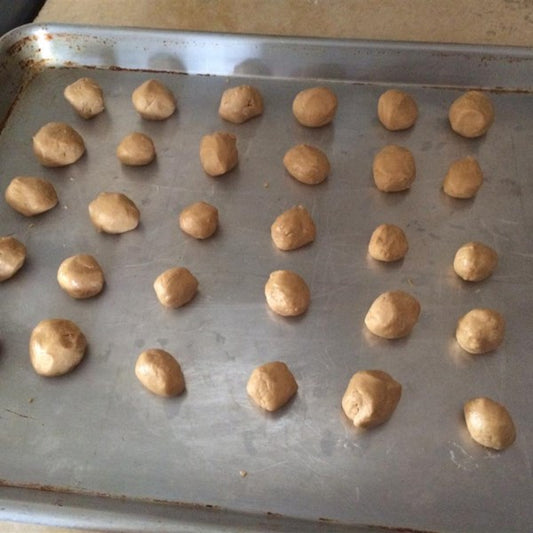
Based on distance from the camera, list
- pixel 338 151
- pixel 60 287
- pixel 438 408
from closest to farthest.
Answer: pixel 438 408 → pixel 60 287 → pixel 338 151

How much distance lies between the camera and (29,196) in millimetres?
1067

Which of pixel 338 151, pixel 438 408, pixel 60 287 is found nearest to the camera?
pixel 438 408

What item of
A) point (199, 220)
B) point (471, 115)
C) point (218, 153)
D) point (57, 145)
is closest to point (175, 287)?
point (199, 220)

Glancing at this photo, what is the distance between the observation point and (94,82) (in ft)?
4.04

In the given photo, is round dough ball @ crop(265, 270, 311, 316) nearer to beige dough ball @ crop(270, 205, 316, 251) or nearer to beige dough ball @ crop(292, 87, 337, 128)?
beige dough ball @ crop(270, 205, 316, 251)

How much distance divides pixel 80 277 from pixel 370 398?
1.49 ft

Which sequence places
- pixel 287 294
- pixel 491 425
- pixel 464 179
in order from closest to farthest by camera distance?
pixel 491 425 < pixel 287 294 < pixel 464 179

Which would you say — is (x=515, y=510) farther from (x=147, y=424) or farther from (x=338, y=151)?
(x=338, y=151)

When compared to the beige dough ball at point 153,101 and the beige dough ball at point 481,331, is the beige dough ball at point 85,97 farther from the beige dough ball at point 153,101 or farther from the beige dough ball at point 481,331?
the beige dough ball at point 481,331

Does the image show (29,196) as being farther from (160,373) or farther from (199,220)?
(160,373)

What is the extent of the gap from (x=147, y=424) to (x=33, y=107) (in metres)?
0.67

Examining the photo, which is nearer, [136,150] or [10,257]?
[10,257]

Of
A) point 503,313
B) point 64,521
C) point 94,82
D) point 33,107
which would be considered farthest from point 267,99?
point 64,521

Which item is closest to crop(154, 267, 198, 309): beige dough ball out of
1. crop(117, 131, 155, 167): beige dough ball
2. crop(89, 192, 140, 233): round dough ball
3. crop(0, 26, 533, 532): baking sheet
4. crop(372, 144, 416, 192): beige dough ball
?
crop(0, 26, 533, 532): baking sheet
